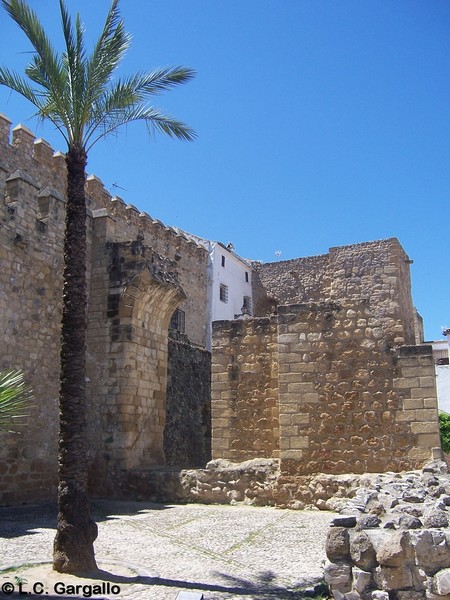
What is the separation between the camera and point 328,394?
376 inches

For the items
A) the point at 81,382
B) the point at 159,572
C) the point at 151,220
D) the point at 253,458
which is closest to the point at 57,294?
the point at 253,458

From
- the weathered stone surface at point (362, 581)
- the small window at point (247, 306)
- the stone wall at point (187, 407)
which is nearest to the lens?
the weathered stone surface at point (362, 581)

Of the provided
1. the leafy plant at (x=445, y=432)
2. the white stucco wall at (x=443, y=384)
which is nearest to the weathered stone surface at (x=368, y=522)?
the leafy plant at (x=445, y=432)

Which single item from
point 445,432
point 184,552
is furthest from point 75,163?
point 445,432

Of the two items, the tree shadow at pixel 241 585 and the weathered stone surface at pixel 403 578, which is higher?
the weathered stone surface at pixel 403 578

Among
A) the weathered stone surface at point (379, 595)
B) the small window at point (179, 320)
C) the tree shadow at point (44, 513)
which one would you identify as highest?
the small window at point (179, 320)

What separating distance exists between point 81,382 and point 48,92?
3.21 m

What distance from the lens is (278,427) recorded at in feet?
32.7

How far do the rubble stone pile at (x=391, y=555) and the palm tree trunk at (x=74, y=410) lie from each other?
2.31 m

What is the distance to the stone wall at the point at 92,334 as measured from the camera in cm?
1000

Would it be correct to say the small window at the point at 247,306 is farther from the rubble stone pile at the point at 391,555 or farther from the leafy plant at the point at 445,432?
the rubble stone pile at the point at 391,555

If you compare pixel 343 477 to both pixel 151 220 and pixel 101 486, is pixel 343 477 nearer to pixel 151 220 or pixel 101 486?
pixel 101 486

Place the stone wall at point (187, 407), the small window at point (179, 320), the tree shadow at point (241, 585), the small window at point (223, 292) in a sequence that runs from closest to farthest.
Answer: the tree shadow at point (241, 585) → the stone wall at point (187, 407) → the small window at point (179, 320) → the small window at point (223, 292)

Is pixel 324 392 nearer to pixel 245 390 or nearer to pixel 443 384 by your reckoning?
pixel 245 390
